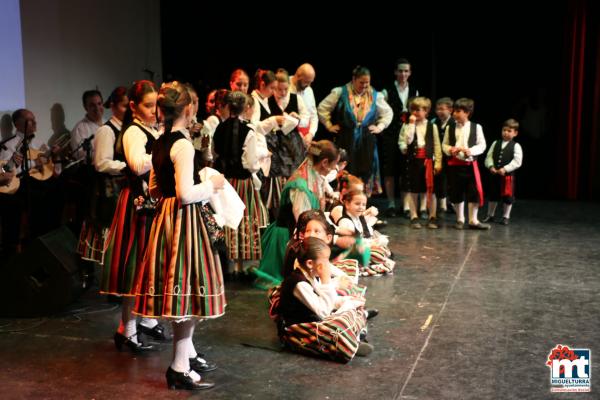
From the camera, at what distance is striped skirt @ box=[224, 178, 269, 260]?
4852 millimetres

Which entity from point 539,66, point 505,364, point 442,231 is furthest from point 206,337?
point 539,66

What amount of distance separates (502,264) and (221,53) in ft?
14.2

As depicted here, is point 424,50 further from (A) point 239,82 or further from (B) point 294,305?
(B) point 294,305

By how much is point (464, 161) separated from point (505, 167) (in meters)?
0.48

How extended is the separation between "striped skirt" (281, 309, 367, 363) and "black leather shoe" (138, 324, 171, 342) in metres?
0.65

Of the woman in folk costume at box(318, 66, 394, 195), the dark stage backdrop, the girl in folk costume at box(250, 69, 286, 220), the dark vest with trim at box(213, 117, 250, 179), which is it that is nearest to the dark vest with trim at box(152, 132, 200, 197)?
the dark vest with trim at box(213, 117, 250, 179)

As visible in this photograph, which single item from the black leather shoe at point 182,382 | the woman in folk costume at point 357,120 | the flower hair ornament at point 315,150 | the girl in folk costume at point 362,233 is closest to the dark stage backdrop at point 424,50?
the woman in folk costume at point 357,120

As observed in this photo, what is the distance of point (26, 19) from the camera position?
6.03 metres

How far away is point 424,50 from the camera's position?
8367 millimetres

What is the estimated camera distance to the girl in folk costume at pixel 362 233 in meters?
4.75

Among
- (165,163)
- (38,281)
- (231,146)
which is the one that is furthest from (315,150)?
(38,281)

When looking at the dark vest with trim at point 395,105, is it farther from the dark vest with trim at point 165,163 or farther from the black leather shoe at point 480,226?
the dark vest with trim at point 165,163

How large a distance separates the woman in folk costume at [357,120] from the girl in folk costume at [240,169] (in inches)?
78.8

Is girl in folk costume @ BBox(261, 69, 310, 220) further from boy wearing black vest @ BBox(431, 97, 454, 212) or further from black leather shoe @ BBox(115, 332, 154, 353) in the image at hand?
black leather shoe @ BBox(115, 332, 154, 353)
